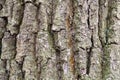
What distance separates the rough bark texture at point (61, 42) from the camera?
1585mm

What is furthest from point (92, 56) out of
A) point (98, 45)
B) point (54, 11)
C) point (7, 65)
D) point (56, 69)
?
point (7, 65)

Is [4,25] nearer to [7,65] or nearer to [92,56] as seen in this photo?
[7,65]

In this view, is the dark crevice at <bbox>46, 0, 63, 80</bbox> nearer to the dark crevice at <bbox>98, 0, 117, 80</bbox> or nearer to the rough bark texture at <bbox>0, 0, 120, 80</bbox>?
the rough bark texture at <bbox>0, 0, 120, 80</bbox>

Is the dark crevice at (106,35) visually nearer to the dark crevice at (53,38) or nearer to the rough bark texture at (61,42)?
the rough bark texture at (61,42)

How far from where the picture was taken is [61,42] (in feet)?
5.23

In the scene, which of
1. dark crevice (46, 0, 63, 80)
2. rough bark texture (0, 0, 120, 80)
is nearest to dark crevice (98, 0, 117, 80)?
rough bark texture (0, 0, 120, 80)

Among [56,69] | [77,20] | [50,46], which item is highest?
[77,20]

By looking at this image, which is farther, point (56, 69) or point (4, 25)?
point (4, 25)

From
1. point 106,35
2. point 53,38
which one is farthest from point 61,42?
point 106,35

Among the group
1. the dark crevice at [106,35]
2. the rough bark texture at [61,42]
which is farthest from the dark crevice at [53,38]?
the dark crevice at [106,35]

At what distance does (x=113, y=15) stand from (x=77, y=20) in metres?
0.20

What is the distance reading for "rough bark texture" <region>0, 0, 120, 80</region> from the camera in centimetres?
158

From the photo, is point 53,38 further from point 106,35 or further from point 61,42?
point 106,35

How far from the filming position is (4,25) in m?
1.72
